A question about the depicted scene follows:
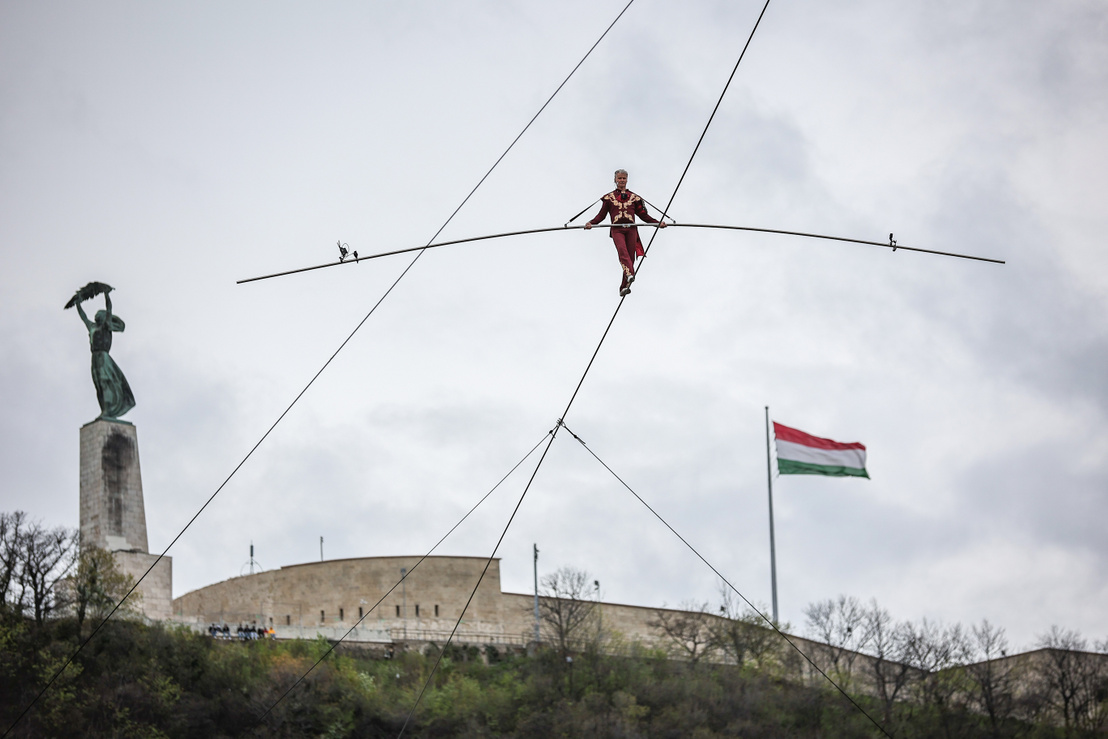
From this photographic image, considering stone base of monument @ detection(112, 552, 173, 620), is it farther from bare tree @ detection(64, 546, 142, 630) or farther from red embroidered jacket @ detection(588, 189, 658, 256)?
red embroidered jacket @ detection(588, 189, 658, 256)

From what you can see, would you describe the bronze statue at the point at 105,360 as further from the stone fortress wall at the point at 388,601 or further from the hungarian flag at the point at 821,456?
the hungarian flag at the point at 821,456

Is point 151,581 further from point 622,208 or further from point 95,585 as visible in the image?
point 622,208

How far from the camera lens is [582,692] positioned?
44.8 metres

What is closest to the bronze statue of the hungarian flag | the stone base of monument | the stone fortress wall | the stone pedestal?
the stone pedestal

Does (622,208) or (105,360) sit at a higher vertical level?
(105,360)

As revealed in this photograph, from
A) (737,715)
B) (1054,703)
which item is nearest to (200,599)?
(737,715)

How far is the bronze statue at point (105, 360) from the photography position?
43938 millimetres

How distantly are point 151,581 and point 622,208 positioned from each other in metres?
35.4

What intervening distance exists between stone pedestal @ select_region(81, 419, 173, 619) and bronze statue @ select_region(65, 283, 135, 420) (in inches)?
28.8

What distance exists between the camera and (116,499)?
140 feet

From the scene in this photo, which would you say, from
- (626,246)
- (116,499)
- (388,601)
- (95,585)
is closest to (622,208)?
(626,246)

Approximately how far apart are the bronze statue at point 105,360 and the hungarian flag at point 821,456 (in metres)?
21.6

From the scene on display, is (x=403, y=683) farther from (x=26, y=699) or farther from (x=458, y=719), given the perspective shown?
(x=26, y=699)

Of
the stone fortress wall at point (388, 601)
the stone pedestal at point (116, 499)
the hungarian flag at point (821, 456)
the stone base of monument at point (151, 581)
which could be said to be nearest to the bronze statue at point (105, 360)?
the stone pedestal at point (116, 499)
